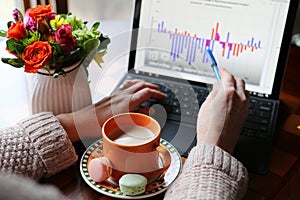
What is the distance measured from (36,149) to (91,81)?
30cm

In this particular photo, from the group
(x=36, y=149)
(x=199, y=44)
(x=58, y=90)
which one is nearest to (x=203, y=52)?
(x=199, y=44)

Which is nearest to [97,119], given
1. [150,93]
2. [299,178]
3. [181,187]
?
[150,93]

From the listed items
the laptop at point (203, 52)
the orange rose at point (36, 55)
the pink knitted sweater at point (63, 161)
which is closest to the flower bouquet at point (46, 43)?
the orange rose at point (36, 55)

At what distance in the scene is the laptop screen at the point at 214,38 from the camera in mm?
977

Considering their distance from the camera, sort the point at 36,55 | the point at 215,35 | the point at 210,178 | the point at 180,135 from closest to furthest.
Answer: the point at 210,178, the point at 36,55, the point at 180,135, the point at 215,35

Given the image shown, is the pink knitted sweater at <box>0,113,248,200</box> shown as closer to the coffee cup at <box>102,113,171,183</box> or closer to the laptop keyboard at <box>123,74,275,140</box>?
the coffee cup at <box>102,113,171,183</box>

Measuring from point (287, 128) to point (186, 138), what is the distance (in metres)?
0.24

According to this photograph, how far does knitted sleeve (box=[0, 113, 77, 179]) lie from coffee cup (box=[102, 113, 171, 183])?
0.26ft

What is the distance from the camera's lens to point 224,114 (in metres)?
0.86

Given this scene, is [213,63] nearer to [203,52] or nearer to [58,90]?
[203,52]

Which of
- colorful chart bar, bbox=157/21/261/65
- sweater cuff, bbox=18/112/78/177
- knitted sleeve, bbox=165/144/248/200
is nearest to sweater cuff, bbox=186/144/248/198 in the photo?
knitted sleeve, bbox=165/144/248/200

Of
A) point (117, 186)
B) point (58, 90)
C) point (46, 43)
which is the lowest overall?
point (117, 186)

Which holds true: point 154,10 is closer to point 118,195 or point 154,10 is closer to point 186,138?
point 186,138

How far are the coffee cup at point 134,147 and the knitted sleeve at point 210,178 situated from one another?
2.4 inches
